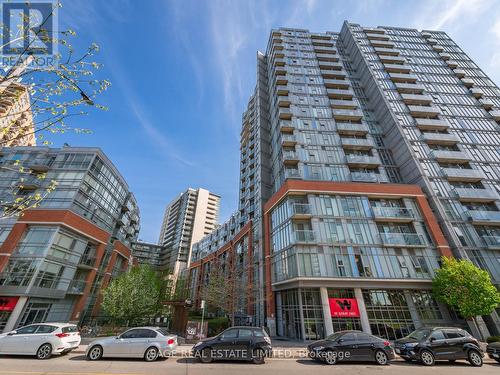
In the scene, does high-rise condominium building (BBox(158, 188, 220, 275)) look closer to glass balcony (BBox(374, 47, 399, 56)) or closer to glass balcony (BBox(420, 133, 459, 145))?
glass balcony (BBox(420, 133, 459, 145))

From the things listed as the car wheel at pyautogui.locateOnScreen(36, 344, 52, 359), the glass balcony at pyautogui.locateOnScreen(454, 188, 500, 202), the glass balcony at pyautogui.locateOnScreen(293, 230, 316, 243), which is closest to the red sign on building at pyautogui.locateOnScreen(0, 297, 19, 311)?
the car wheel at pyautogui.locateOnScreen(36, 344, 52, 359)

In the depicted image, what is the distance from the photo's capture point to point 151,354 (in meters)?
11.0

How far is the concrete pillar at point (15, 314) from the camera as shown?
21891 mm

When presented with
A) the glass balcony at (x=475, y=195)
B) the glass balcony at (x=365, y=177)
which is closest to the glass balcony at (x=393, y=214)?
the glass balcony at (x=365, y=177)

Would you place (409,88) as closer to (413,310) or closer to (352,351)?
(413,310)

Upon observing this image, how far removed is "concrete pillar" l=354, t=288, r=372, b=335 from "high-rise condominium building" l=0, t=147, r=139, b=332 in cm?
3110

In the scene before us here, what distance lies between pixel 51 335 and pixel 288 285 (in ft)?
59.5

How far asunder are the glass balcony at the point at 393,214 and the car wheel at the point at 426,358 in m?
15.0

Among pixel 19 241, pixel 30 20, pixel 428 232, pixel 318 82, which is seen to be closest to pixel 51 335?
pixel 30 20

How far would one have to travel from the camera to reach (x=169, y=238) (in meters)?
102

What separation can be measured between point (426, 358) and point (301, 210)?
15000 millimetres

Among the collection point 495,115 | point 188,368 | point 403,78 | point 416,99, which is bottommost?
point 188,368

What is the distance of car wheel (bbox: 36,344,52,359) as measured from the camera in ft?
36.0

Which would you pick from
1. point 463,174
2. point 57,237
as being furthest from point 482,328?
point 57,237
